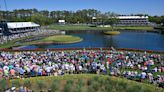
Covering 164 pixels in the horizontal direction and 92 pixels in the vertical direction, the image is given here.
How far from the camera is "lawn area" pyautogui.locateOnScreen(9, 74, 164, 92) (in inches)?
876

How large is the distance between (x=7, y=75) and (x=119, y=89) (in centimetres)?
1150

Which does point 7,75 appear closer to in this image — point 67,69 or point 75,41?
point 67,69

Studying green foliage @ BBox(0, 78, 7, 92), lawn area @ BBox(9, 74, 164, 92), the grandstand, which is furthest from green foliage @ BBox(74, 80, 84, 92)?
the grandstand

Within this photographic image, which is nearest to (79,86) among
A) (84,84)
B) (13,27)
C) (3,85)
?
(84,84)

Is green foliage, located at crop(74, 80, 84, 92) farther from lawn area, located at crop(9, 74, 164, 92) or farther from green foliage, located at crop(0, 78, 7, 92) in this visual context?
green foliage, located at crop(0, 78, 7, 92)

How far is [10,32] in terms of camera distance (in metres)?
103

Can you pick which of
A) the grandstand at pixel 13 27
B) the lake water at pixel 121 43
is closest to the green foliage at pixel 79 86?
the lake water at pixel 121 43

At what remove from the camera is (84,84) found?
958 inches

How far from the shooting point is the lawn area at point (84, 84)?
22250 millimetres

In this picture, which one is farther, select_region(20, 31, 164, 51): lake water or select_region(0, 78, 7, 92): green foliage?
select_region(20, 31, 164, 51): lake water

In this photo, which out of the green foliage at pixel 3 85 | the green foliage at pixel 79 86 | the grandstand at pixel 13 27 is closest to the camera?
the green foliage at pixel 79 86

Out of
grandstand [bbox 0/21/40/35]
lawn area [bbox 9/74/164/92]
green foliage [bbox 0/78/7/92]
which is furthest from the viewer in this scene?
grandstand [bbox 0/21/40/35]

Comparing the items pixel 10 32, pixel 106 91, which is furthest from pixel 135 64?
pixel 10 32

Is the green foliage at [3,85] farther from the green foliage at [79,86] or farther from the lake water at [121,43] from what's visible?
the lake water at [121,43]
